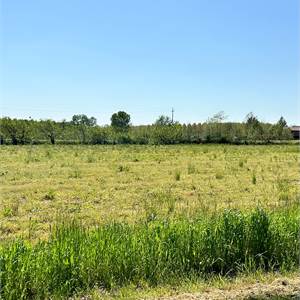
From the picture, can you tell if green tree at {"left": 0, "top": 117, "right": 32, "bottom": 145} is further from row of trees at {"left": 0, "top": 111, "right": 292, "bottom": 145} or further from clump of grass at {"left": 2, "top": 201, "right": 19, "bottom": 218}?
clump of grass at {"left": 2, "top": 201, "right": 19, "bottom": 218}

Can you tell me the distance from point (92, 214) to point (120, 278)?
5.11 m

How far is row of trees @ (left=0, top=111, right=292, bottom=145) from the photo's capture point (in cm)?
8406

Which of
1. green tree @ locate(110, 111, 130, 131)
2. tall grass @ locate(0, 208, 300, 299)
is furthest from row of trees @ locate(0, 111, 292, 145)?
tall grass @ locate(0, 208, 300, 299)

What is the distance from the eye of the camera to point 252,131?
89688 mm

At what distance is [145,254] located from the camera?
530 centimetres

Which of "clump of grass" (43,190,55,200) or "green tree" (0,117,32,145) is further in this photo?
"green tree" (0,117,32,145)

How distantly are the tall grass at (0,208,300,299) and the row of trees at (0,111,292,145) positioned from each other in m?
79.4

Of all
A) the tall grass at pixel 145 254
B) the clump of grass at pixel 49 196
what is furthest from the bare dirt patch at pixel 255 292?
the clump of grass at pixel 49 196

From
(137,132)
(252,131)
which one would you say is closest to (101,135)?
(137,132)

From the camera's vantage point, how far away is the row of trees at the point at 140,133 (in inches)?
3310

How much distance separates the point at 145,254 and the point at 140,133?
85.8 metres

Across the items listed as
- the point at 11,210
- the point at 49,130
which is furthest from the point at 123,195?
the point at 49,130

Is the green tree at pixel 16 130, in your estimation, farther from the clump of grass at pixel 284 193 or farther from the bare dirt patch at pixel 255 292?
the bare dirt patch at pixel 255 292

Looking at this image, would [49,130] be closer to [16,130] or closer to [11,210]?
[16,130]
